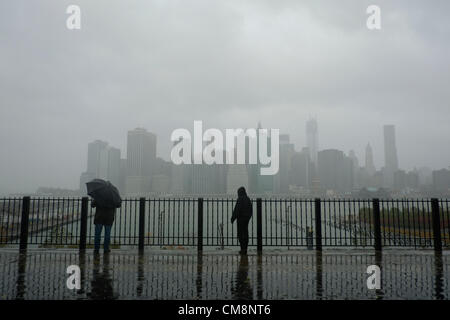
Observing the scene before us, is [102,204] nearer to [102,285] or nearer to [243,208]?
[102,285]

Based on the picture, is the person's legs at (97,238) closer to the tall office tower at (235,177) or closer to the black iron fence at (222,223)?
the black iron fence at (222,223)

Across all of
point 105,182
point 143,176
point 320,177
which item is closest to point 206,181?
point 143,176

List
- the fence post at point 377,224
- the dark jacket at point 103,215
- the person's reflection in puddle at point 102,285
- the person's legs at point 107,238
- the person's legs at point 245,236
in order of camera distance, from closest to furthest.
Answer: the person's reflection in puddle at point 102,285 → the dark jacket at point 103,215 → the person's legs at point 107,238 → the person's legs at point 245,236 → the fence post at point 377,224

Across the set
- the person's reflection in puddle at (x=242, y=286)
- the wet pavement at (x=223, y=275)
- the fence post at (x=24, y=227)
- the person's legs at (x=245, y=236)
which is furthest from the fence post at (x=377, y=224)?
the fence post at (x=24, y=227)

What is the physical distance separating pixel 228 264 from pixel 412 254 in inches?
239

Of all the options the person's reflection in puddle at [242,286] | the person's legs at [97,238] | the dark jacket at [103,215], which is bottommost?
the person's reflection in puddle at [242,286]

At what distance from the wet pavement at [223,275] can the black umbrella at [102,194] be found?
1.58m

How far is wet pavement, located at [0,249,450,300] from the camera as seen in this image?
560cm

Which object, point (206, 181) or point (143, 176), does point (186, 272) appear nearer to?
point (206, 181)

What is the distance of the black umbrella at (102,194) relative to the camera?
32.5 ft

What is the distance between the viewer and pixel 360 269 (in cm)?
789

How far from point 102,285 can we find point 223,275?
8.43 feet

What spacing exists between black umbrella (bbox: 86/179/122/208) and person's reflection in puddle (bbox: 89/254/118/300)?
2.11m

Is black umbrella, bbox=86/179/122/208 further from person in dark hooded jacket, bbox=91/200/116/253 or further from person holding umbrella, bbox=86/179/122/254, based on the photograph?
person in dark hooded jacket, bbox=91/200/116/253
